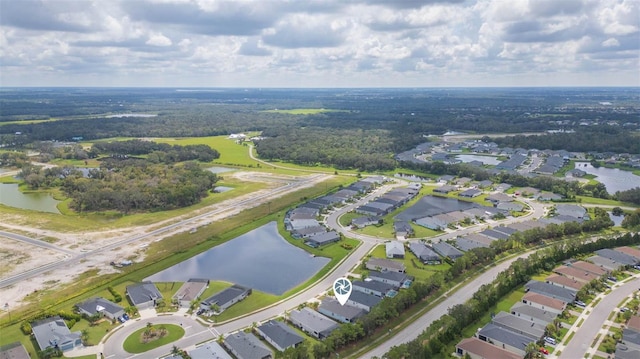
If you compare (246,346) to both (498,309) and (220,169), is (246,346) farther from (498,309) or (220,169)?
(220,169)

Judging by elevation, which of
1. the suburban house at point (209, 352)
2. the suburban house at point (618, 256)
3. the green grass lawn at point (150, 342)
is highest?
the suburban house at point (618, 256)

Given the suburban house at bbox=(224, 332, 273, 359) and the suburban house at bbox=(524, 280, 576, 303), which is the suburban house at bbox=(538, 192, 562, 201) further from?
the suburban house at bbox=(224, 332, 273, 359)

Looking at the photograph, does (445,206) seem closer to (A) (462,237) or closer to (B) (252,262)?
(A) (462,237)

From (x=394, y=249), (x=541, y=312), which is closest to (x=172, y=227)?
(x=394, y=249)

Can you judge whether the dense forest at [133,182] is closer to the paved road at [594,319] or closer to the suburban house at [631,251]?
the paved road at [594,319]

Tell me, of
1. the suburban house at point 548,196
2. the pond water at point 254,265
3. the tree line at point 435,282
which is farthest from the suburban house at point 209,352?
the suburban house at point 548,196

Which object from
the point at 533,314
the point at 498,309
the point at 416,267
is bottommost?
the point at 498,309

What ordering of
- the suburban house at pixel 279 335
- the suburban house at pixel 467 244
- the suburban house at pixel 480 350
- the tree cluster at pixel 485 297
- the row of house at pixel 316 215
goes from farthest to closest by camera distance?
the row of house at pixel 316 215, the suburban house at pixel 467 244, the suburban house at pixel 279 335, the tree cluster at pixel 485 297, the suburban house at pixel 480 350
